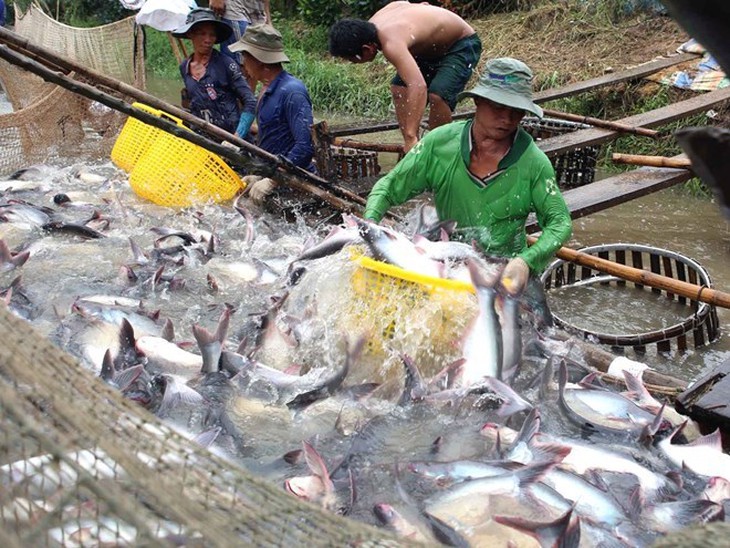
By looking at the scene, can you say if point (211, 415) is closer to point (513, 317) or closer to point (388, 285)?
point (388, 285)

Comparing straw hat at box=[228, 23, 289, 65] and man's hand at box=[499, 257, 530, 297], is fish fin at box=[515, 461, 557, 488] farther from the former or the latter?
straw hat at box=[228, 23, 289, 65]

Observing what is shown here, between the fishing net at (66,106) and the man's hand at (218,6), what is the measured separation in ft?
3.49

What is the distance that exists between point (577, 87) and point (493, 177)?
5717 millimetres

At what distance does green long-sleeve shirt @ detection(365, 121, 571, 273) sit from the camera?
14.5 feet

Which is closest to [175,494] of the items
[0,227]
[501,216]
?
[501,216]

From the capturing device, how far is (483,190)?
4508 mm

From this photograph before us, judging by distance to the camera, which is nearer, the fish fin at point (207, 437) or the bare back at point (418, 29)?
the fish fin at point (207, 437)

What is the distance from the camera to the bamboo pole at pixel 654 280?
182 inches

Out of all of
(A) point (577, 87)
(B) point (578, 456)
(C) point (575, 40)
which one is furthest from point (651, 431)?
(C) point (575, 40)

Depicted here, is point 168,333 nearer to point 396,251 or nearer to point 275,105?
Answer: point 396,251

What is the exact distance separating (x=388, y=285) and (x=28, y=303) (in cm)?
244

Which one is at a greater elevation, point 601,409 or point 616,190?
point 616,190

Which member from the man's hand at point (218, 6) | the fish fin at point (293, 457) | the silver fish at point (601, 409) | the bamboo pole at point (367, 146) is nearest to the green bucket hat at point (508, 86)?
the silver fish at point (601, 409)

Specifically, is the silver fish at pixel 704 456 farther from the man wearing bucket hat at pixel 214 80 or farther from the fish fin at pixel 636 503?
the man wearing bucket hat at pixel 214 80
